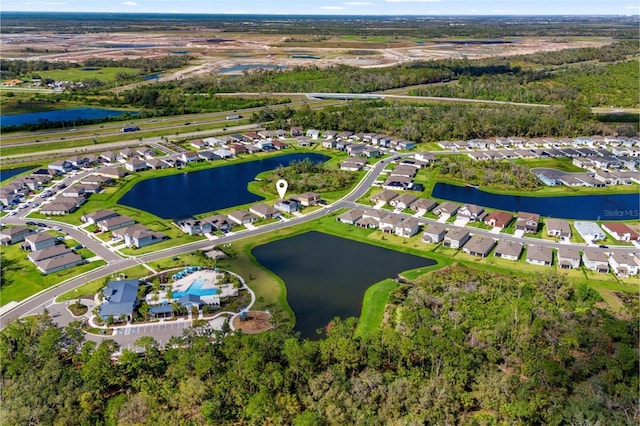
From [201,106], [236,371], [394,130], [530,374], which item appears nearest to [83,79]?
[201,106]

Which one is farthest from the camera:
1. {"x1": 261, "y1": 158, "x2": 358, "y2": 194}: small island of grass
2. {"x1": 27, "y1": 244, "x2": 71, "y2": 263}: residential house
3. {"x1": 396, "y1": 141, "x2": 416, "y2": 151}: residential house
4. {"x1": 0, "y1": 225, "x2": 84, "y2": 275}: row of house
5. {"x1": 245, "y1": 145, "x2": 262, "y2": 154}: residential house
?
{"x1": 396, "y1": 141, "x2": 416, "y2": 151}: residential house

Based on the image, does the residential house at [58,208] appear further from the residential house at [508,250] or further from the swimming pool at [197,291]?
the residential house at [508,250]

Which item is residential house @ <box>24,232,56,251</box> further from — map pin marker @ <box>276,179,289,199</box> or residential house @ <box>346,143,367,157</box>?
residential house @ <box>346,143,367,157</box>

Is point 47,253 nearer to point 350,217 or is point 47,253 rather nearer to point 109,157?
point 350,217

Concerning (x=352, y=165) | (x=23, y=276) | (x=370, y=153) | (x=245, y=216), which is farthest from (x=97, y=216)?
(x=370, y=153)

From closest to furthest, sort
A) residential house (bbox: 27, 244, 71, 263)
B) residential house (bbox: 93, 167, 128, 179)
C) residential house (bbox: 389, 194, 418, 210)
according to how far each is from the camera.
Answer: residential house (bbox: 27, 244, 71, 263) → residential house (bbox: 389, 194, 418, 210) → residential house (bbox: 93, 167, 128, 179)

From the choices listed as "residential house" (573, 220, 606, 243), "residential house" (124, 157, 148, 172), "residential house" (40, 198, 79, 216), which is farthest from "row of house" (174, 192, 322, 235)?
"residential house" (573, 220, 606, 243)

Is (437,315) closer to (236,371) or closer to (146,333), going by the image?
(236,371)

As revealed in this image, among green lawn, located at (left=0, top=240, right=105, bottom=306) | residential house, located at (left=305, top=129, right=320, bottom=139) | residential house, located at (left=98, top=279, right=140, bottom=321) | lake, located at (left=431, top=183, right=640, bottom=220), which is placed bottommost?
green lawn, located at (left=0, top=240, right=105, bottom=306)
